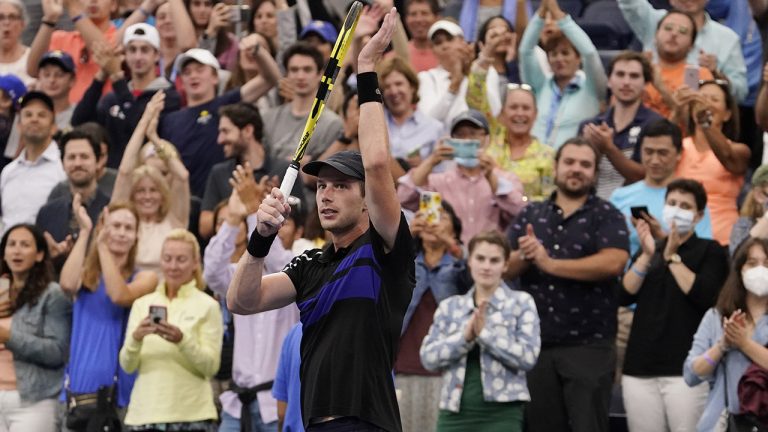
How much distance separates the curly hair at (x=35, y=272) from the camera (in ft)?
36.3

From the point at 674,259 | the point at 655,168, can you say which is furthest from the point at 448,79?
the point at 674,259

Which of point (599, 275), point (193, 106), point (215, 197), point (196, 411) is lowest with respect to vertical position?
point (196, 411)

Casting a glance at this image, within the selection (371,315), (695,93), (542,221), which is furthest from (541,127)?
(371,315)

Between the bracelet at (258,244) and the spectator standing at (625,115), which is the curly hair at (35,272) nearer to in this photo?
the spectator standing at (625,115)

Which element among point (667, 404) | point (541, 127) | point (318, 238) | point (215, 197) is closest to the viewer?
point (667, 404)

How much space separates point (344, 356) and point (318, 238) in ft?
14.9

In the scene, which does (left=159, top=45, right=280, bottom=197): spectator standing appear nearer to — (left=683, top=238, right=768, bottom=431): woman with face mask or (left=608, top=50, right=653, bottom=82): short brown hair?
(left=608, top=50, right=653, bottom=82): short brown hair

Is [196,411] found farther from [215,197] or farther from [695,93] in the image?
[695,93]

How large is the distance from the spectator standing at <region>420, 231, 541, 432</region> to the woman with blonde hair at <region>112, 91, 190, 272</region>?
2.58m

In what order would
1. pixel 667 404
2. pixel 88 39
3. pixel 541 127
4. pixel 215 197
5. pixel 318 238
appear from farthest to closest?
pixel 88 39, pixel 541 127, pixel 215 197, pixel 318 238, pixel 667 404

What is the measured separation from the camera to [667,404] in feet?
32.7

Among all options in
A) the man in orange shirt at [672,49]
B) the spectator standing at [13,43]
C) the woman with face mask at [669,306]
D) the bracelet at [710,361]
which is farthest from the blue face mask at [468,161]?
the spectator standing at [13,43]

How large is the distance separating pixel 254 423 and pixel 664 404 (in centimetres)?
274

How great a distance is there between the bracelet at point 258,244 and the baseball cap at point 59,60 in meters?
7.89
